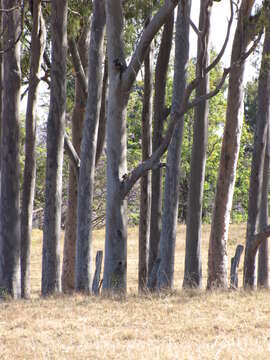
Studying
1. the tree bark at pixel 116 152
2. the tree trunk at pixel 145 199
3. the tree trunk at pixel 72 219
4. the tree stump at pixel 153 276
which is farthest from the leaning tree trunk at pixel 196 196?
the tree trunk at pixel 72 219

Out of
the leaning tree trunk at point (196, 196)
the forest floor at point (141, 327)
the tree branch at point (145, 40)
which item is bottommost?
the forest floor at point (141, 327)

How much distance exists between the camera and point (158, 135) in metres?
15.1

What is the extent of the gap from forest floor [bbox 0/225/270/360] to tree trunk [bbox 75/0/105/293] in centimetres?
255

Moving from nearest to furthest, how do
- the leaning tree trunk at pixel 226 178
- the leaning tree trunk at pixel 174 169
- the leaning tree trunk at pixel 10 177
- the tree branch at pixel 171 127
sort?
1. the tree branch at pixel 171 127
2. the leaning tree trunk at pixel 10 177
3. the leaning tree trunk at pixel 174 169
4. the leaning tree trunk at pixel 226 178

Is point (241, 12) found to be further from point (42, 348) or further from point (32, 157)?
point (42, 348)

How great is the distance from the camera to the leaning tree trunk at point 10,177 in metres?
12.6

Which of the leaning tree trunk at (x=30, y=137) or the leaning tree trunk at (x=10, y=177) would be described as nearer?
the leaning tree trunk at (x=10, y=177)

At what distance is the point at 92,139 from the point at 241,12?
11.9 ft

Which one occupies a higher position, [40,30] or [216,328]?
[40,30]

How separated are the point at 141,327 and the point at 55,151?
5491 millimetres

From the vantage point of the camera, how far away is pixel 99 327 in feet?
25.4

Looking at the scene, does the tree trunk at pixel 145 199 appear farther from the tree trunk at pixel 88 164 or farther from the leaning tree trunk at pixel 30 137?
the tree trunk at pixel 88 164

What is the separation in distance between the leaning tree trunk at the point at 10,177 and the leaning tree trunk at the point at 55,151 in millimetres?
568

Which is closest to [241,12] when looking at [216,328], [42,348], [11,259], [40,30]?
[40,30]
